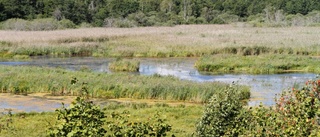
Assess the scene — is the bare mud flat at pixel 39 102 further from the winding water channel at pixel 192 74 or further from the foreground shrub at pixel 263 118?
the foreground shrub at pixel 263 118

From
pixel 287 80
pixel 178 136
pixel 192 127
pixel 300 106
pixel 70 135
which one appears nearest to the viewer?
pixel 70 135

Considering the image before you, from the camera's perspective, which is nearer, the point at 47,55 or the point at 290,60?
the point at 290,60

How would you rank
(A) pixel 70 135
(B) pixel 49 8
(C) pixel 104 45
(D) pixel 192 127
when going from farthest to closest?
(B) pixel 49 8
(C) pixel 104 45
(D) pixel 192 127
(A) pixel 70 135

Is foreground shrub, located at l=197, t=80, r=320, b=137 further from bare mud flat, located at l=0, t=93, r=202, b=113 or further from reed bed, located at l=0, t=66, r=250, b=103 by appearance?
reed bed, located at l=0, t=66, r=250, b=103

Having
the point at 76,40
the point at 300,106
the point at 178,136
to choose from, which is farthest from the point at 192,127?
the point at 76,40

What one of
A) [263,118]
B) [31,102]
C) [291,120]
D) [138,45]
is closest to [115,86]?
[31,102]

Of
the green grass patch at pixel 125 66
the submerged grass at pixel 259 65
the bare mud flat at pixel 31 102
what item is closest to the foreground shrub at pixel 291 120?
the bare mud flat at pixel 31 102

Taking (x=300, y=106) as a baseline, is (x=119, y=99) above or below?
below

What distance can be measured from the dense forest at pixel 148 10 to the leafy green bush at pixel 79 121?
7541 cm

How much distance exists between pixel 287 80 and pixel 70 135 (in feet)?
87.0

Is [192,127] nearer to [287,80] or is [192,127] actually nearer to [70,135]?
[70,135]

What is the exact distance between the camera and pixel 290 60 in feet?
135

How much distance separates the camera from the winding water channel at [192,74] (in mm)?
29078

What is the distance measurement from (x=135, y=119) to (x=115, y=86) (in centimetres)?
837
